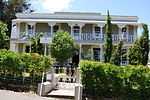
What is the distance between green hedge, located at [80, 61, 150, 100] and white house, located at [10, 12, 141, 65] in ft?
38.3

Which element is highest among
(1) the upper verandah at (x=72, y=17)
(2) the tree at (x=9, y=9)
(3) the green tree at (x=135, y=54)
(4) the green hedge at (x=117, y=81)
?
(2) the tree at (x=9, y=9)

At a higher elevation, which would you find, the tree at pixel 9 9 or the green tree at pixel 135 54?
the tree at pixel 9 9

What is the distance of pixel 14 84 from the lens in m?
7.41

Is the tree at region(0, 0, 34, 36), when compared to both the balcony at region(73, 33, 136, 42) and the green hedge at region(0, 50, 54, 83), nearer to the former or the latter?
the balcony at region(73, 33, 136, 42)

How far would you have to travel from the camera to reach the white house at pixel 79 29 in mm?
18406

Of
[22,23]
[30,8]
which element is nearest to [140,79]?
[22,23]

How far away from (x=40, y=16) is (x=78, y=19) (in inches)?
212

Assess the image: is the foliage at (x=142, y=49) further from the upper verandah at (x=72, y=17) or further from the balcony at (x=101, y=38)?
the upper verandah at (x=72, y=17)

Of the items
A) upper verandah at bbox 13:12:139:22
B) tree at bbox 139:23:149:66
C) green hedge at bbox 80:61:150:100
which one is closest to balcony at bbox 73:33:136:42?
upper verandah at bbox 13:12:139:22

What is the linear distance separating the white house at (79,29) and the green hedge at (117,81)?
11679 mm

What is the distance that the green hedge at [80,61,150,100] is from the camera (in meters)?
6.25

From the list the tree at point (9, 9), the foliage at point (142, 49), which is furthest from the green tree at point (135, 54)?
the tree at point (9, 9)

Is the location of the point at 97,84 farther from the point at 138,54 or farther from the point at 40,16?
the point at 40,16

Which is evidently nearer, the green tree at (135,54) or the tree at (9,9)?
the green tree at (135,54)
